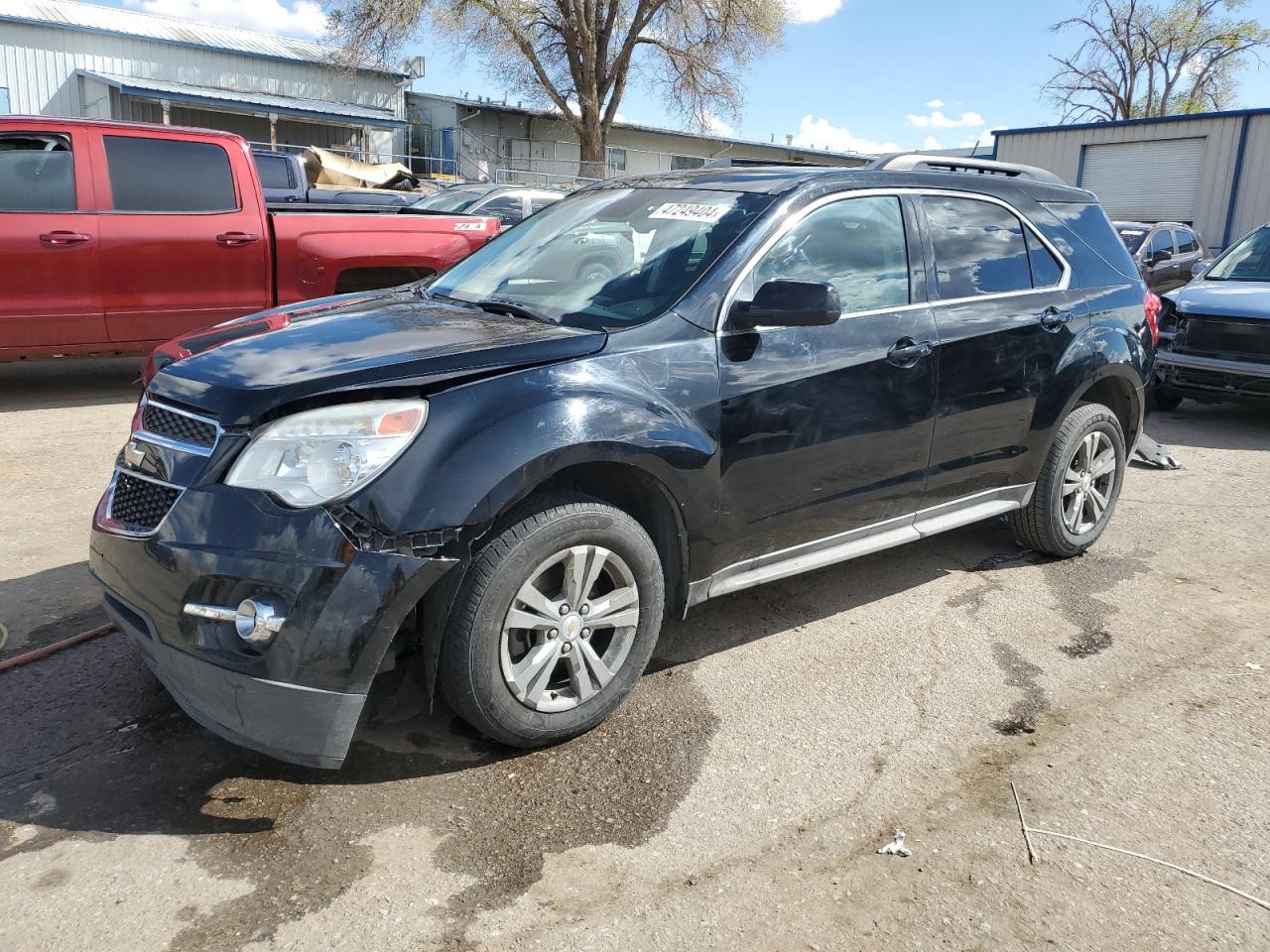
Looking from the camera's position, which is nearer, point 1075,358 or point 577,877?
point 577,877

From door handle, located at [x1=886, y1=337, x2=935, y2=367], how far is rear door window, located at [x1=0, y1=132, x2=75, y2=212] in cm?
610

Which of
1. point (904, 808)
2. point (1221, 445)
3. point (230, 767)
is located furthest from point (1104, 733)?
point (1221, 445)

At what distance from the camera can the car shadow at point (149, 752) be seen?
2797 mm

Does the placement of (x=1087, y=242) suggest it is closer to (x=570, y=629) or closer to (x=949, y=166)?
(x=949, y=166)

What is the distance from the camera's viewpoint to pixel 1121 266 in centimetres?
510

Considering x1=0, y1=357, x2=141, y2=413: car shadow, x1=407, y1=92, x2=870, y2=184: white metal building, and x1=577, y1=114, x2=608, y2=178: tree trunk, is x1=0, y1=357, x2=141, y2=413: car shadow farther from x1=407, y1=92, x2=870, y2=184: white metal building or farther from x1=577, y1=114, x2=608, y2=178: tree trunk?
x1=577, y1=114, x2=608, y2=178: tree trunk

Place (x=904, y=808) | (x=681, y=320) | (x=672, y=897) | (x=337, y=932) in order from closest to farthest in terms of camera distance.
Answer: (x=337, y=932) → (x=672, y=897) → (x=904, y=808) → (x=681, y=320)

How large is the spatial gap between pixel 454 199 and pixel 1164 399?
359 inches

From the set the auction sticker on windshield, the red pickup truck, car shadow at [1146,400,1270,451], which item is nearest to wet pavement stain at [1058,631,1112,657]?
the auction sticker on windshield

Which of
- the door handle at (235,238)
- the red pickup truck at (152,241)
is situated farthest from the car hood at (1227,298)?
the door handle at (235,238)

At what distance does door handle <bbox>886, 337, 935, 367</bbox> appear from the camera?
12.8 ft

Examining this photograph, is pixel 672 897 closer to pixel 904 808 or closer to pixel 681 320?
pixel 904 808

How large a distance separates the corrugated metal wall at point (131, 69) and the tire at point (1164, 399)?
3093 centimetres

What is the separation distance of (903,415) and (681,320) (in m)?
1.09
